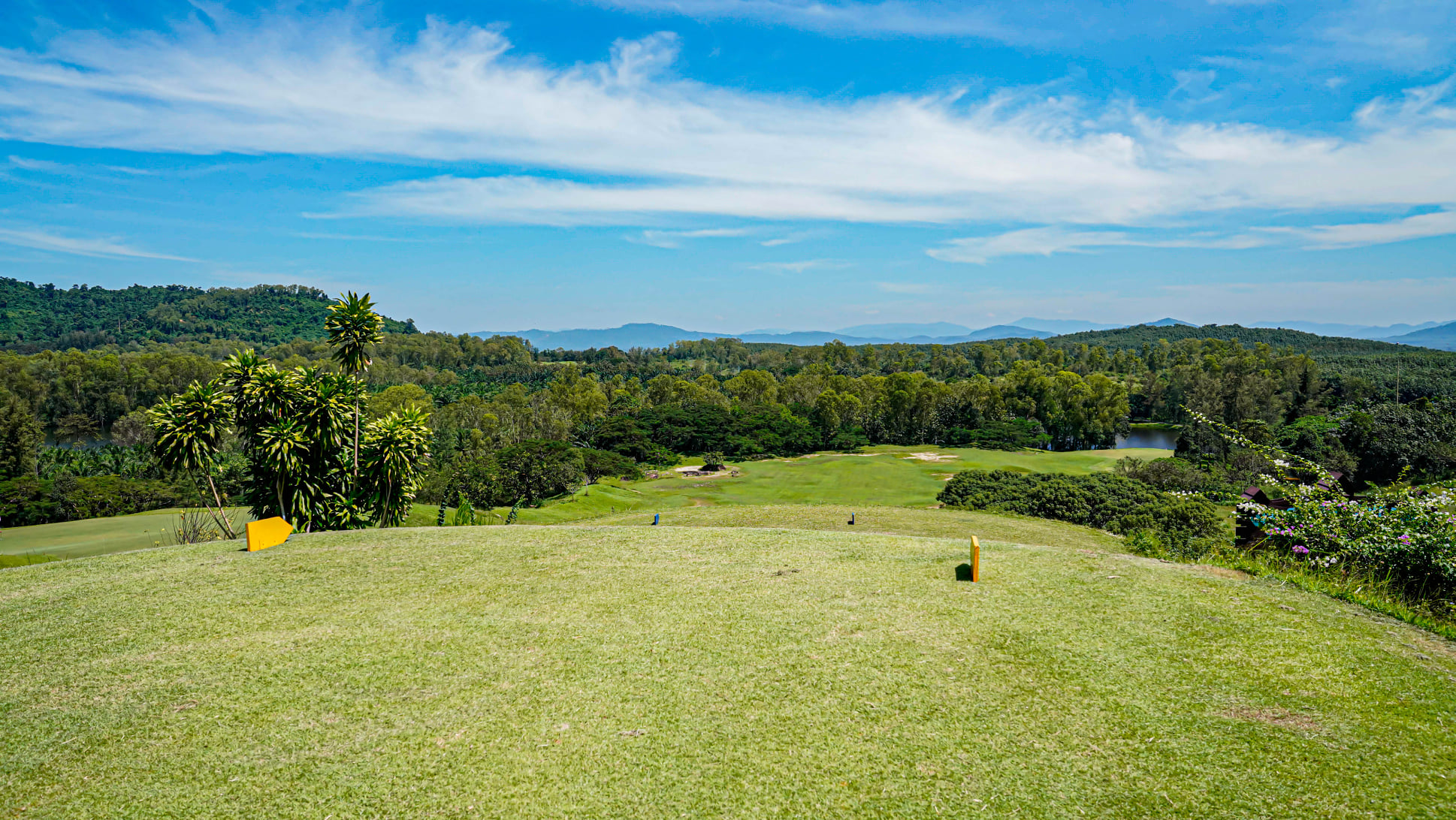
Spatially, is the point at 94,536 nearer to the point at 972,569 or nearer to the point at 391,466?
the point at 391,466

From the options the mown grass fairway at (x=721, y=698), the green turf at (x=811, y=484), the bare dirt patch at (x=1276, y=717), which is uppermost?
the bare dirt patch at (x=1276, y=717)

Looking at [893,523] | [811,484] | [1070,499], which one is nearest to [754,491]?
[811,484]

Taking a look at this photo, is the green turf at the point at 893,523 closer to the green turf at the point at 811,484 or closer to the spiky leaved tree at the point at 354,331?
the spiky leaved tree at the point at 354,331

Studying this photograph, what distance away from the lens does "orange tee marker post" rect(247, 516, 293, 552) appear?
→ 38.5 feet

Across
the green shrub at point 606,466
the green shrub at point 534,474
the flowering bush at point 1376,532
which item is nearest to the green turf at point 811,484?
the green shrub at point 534,474

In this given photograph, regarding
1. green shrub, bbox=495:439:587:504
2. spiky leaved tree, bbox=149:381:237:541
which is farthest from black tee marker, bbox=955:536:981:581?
green shrub, bbox=495:439:587:504

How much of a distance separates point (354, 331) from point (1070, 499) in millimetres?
30465

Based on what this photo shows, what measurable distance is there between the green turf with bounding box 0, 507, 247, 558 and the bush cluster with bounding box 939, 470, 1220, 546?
3186 centimetres

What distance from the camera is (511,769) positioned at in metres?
5.30

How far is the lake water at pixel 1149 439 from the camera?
91438mm

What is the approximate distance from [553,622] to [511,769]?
2.94m

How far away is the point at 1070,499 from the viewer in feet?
108

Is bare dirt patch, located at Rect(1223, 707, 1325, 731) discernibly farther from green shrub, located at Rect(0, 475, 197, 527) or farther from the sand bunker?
the sand bunker

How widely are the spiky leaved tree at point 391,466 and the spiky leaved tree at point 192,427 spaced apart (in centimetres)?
326
